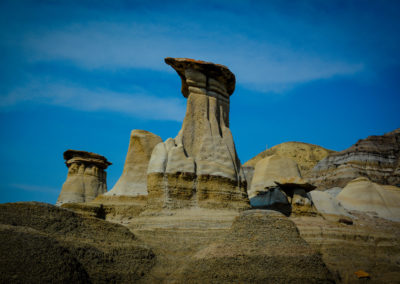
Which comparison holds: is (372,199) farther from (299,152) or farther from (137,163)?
(299,152)

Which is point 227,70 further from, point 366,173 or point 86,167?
point 366,173

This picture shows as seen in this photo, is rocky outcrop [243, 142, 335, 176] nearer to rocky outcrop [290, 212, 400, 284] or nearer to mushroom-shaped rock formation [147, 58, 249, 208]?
mushroom-shaped rock formation [147, 58, 249, 208]

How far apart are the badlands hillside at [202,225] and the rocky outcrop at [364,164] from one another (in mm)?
9169

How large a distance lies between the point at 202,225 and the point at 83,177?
23288 millimetres

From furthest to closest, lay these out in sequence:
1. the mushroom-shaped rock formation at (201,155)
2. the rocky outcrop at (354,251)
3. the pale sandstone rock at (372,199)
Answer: the pale sandstone rock at (372,199) < the mushroom-shaped rock formation at (201,155) < the rocky outcrop at (354,251)

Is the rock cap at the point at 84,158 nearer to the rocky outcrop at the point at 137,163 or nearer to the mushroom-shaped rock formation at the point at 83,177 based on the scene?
the mushroom-shaped rock formation at the point at 83,177

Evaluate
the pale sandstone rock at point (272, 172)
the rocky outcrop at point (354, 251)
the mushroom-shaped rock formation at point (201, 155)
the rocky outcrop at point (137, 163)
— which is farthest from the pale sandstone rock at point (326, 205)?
the rocky outcrop at point (137, 163)

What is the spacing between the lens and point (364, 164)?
38.8 m

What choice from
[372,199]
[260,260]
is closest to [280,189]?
[260,260]

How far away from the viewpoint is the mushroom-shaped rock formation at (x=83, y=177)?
33.4 metres

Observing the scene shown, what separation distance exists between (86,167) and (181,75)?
64.6 feet

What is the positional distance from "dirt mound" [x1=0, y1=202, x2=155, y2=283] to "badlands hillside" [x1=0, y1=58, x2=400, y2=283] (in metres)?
0.03

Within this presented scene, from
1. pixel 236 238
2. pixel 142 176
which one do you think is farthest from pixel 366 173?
pixel 236 238

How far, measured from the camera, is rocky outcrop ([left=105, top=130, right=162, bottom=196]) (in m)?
22.4
